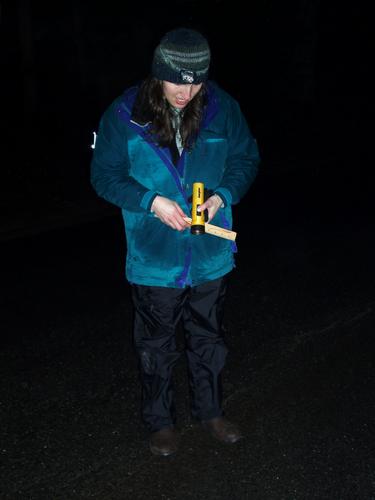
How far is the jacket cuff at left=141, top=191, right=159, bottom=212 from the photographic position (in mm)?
2609

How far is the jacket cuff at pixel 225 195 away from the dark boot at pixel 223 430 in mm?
1221

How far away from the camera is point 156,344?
299 cm

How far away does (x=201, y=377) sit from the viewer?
317 centimetres

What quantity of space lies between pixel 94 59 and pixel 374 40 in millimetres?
9154

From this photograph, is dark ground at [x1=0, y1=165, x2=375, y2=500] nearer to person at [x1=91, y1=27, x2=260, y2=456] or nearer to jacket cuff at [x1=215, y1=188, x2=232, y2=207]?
person at [x1=91, y1=27, x2=260, y2=456]

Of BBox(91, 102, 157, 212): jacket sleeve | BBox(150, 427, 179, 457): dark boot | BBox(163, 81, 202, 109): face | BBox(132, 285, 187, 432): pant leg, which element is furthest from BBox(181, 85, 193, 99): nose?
BBox(150, 427, 179, 457): dark boot

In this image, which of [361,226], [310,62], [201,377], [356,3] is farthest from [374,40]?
[201,377]

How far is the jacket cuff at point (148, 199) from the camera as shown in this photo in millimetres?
2609

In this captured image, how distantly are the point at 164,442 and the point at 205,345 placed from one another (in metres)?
0.55

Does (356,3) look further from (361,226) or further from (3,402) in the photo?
(3,402)

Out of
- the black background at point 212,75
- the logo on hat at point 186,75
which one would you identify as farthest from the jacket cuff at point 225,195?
the black background at point 212,75

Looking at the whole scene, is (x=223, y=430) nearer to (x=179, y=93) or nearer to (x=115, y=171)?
(x=115, y=171)

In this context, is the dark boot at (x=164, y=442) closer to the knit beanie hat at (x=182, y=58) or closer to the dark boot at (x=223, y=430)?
the dark boot at (x=223, y=430)

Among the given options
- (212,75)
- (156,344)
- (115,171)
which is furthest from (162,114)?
(212,75)
